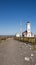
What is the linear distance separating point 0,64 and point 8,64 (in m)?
0.49

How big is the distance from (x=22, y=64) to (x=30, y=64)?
0.55m

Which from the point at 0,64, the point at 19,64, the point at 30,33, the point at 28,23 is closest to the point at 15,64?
the point at 19,64

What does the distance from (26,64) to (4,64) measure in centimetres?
138

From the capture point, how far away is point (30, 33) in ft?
338

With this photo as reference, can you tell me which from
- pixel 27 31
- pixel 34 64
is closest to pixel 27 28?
pixel 27 31

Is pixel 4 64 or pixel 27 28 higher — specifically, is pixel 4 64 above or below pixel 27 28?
below

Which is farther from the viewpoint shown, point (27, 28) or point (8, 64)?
point (27, 28)

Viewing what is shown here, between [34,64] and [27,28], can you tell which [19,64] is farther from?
[27,28]

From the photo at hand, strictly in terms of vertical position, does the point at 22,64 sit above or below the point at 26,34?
below

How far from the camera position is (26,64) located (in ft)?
29.6

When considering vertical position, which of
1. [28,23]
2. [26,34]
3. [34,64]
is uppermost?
[28,23]

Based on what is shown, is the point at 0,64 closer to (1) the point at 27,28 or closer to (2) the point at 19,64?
(2) the point at 19,64

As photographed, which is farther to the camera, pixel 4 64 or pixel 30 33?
pixel 30 33

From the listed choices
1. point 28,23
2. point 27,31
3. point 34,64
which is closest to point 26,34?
point 27,31
